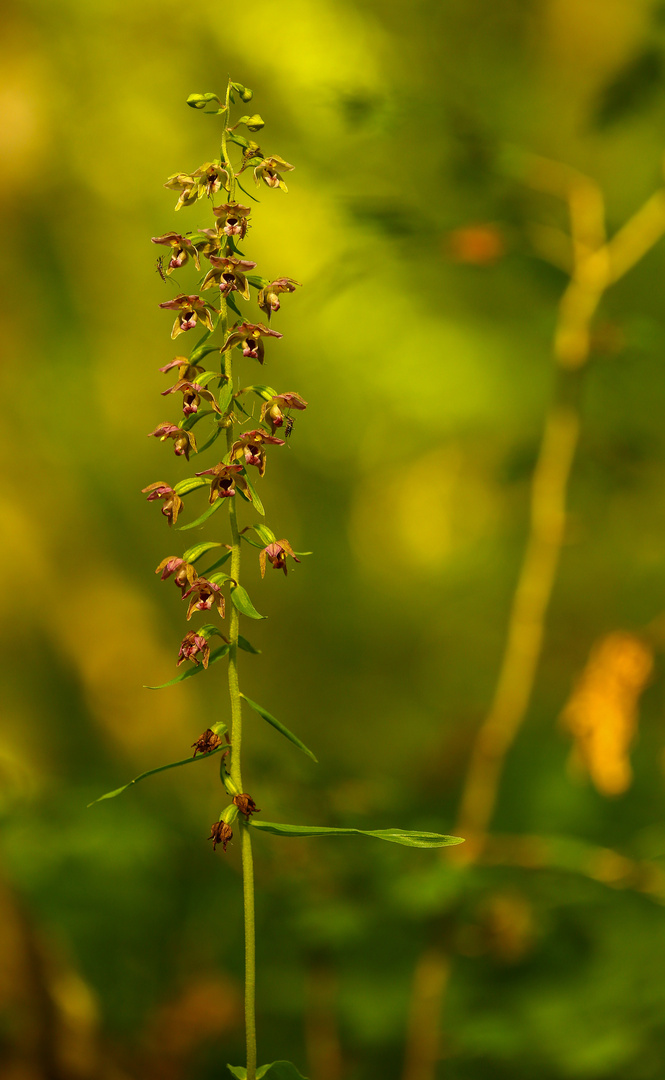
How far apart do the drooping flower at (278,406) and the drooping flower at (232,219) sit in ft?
0.44

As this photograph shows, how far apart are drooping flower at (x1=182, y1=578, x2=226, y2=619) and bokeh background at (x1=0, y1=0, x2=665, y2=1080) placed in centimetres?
101

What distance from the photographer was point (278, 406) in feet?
2.41

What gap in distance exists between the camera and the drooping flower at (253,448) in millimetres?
682

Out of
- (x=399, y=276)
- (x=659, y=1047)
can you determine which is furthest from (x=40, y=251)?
(x=659, y=1047)

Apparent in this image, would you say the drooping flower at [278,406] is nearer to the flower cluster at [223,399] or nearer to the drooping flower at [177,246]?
the flower cluster at [223,399]

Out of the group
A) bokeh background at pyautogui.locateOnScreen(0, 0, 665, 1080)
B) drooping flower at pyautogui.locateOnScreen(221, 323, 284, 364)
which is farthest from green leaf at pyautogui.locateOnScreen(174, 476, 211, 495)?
bokeh background at pyautogui.locateOnScreen(0, 0, 665, 1080)

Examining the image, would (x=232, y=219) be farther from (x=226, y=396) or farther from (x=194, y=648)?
(x=194, y=648)

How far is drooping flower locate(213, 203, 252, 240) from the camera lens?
25.9 inches

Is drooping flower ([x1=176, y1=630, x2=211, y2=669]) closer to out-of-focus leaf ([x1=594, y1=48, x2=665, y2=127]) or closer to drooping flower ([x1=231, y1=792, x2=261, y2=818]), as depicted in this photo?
drooping flower ([x1=231, y1=792, x2=261, y2=818])

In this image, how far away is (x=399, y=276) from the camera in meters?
2.38

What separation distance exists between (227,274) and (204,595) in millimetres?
258

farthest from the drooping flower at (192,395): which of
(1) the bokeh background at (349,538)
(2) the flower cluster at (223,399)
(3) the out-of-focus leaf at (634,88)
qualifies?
(3) the out-of-focus leaf at (634,88)

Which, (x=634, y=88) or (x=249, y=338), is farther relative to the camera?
(x=634, y=88)

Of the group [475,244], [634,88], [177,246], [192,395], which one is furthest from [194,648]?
[634,88]
